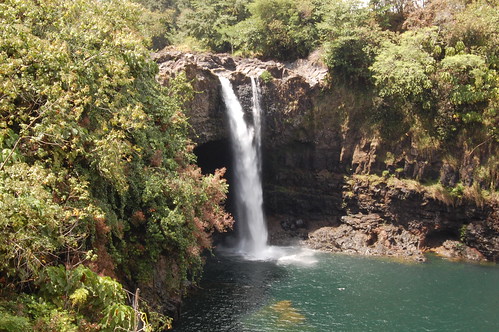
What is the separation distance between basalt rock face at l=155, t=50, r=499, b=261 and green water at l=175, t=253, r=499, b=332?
2.87 m

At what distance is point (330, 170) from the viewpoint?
104ft

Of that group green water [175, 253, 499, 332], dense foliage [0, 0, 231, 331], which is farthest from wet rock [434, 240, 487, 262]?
dense foliage [0, 0, 231, 331]

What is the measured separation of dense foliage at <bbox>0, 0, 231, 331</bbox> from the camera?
7.52 meters

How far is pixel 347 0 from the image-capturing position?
3153 centimetres

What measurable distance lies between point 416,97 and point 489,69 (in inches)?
191

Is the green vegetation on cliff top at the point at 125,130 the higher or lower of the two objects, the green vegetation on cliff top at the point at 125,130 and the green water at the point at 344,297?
the higher

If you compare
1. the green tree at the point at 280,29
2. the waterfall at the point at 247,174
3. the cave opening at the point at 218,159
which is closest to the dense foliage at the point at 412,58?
the green tree at the point at 280,29

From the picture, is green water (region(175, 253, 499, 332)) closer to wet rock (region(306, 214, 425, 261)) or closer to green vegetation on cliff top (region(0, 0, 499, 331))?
wet rock (region(306, 214, 425, 261))

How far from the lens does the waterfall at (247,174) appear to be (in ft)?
96.7

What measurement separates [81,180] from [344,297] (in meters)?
14.5

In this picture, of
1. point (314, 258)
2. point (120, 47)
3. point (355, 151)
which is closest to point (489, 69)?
point (355, 151)

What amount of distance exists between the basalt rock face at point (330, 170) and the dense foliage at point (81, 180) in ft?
38.5

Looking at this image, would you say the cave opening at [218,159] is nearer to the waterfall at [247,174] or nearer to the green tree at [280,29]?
the waterfall at [247,174]

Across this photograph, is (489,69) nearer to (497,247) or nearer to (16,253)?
(497,247)
